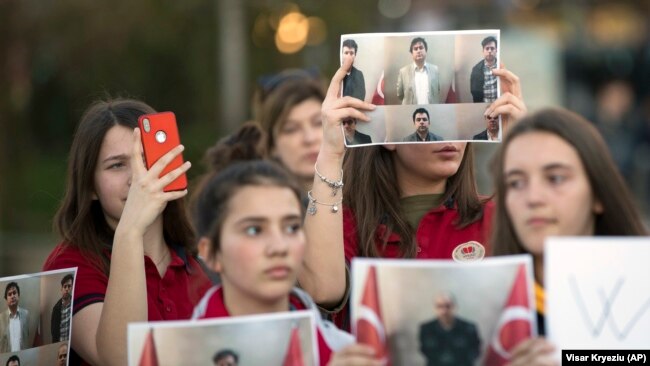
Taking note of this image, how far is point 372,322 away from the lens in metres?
2.65

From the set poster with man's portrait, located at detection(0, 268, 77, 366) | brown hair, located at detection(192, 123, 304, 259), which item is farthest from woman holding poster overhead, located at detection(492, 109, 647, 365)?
poster with man's portrait, located at detection(0, 268, 77, 366)

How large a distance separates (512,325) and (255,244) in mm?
605

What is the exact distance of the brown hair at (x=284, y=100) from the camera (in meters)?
6.07

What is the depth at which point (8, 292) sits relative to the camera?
131 inches

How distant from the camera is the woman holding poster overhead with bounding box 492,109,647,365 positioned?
2773 millimetres

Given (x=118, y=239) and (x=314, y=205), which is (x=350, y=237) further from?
(x=118, y=239)

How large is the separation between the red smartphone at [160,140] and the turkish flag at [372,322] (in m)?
0.92

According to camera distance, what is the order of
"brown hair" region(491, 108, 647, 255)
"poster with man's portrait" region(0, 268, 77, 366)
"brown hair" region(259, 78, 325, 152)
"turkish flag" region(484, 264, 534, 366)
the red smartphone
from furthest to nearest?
"brown hair" region(259, 78, 325, 152)
the red smartphone
"poster with man's portrait" region(0, 268, 77, 366)
"brown hair" region(491, 108, 647, 255)
"turkish flag" region(484, 264, 534, 366)

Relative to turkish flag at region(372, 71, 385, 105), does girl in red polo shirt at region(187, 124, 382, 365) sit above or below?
below

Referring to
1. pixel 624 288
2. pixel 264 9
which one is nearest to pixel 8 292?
pixel 624 288

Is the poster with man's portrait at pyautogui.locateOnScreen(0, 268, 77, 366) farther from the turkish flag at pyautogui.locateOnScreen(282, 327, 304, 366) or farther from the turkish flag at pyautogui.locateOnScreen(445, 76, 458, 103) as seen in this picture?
the turkish flag at pyautogui.locateOnScreen(445, 76, 458, 103)

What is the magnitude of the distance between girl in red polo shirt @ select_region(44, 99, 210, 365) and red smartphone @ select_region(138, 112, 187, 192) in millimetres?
21

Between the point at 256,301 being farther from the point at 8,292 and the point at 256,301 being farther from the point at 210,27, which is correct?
the point at 210,27

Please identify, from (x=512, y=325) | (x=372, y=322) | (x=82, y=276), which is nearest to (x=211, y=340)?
(x=372, y=322)
